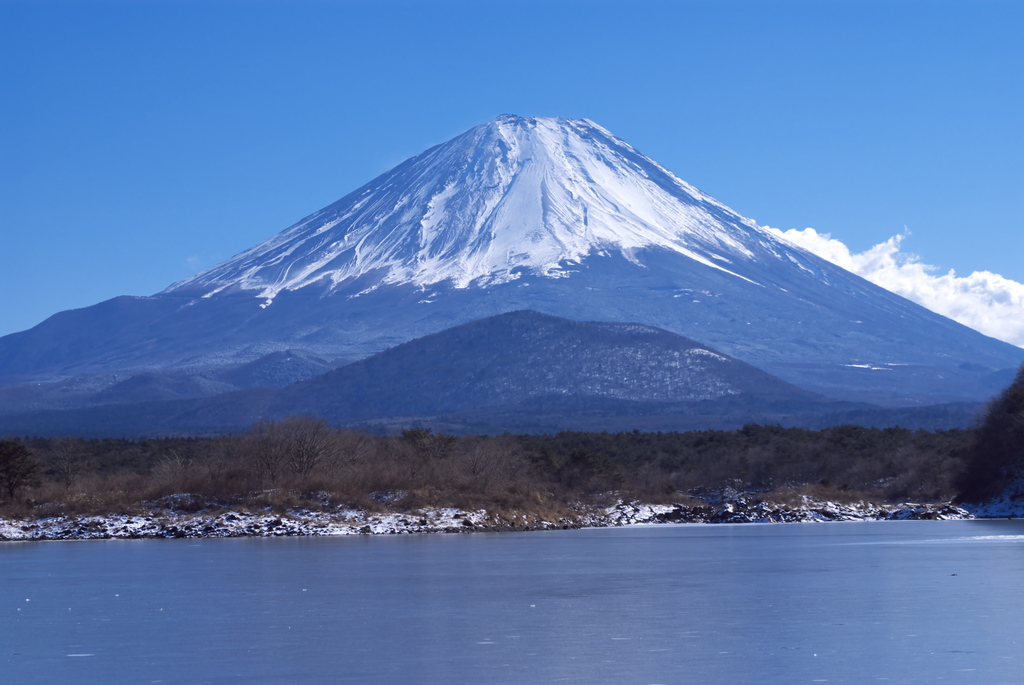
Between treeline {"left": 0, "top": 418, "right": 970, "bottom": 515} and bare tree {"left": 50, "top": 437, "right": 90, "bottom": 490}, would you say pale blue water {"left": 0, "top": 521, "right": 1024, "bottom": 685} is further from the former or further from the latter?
bare tree {"left": 50, "top": 437, "right": 90, "bottom": 490}

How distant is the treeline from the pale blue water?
13158mm

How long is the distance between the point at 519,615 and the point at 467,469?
34900mm

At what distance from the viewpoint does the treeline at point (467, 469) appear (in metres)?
51.3

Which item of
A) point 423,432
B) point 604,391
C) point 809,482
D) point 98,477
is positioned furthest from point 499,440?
point 604,391

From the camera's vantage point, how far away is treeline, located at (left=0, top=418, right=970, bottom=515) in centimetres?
5134

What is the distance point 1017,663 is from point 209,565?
21.6 meters

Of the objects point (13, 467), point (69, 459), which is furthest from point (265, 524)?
point (69, 459)

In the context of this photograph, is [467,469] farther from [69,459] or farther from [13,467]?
[69,459]

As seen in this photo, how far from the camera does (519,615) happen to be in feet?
73.6

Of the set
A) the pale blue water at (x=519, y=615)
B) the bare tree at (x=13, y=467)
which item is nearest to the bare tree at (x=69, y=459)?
the bare tree at (x=13, y=467)

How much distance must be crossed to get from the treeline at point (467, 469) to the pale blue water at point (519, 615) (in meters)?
13.2

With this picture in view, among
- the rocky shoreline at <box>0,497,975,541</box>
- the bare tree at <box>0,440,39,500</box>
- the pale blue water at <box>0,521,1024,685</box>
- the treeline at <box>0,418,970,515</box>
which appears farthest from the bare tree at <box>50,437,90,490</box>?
the pale blue water at <box>0,521,1024,685</box>

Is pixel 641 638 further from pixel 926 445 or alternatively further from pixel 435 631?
pixel 926 445

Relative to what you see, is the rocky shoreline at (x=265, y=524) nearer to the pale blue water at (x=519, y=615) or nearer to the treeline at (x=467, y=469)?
the treeline at (x=467, y=469)
